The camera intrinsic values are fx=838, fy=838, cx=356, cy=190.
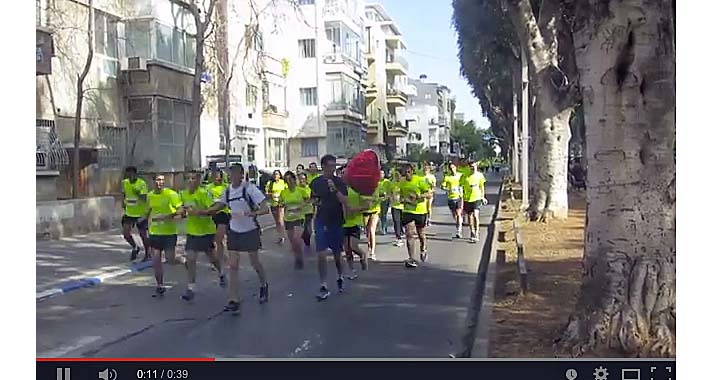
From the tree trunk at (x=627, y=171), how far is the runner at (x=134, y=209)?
282 cm

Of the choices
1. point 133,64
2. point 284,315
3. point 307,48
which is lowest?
point 284,315

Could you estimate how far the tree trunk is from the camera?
369cm

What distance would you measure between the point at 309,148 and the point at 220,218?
6.36 feet

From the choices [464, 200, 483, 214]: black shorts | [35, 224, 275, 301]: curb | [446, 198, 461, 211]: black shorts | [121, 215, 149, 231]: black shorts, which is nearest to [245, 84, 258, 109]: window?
[35, 224, 275, 301]: curb

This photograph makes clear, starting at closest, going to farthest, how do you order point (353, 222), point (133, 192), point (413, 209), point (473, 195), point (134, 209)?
point (133, 192), point (134, 209), point (353, 222), point (473, 195), point (413, 209)

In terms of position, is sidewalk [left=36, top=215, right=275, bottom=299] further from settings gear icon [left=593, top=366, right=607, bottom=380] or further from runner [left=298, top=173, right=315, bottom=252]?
settings gear icon [left=593, top=366, right=607, bottom=380]

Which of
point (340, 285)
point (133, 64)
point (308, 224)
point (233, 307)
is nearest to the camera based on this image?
point (233, 307)

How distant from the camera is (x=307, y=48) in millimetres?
4172

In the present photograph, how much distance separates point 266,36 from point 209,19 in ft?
4.56

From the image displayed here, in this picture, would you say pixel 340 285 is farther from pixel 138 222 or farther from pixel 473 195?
pixel 138 222

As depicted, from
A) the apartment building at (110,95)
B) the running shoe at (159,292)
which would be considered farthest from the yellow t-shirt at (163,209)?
the running shoe at (159,292)

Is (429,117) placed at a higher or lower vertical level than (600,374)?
higher

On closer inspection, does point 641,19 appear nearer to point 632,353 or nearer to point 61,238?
point 632,353

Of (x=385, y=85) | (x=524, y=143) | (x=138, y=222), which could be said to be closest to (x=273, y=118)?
(x=385, y=85)
